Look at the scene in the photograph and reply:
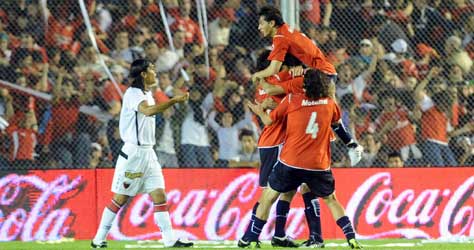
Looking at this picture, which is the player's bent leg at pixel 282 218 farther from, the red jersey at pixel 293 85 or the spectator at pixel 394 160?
the spectator at pixel 394 160

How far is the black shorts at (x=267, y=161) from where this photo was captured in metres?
12.7

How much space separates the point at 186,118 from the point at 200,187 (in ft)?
3.42

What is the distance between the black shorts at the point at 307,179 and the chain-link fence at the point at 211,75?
4.23 m

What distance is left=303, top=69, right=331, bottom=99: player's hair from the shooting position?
11.3 m

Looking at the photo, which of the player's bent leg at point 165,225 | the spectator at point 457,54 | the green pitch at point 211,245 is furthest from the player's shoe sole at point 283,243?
the spectator at point 457,54

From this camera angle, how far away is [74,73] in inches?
632

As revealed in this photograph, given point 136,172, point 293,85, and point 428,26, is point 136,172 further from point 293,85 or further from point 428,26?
point 428,26

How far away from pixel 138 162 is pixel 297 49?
2165 millimetres

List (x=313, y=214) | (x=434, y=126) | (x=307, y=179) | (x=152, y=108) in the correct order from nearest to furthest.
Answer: (x=307, y=179) → (x=152, y=108) → (x=313, y=214) → (x=434, y=126)

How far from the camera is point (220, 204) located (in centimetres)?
1562

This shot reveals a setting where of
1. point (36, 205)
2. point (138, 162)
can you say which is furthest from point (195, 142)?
point (138, 162)

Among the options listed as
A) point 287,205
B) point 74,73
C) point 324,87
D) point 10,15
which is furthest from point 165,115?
point 324,87

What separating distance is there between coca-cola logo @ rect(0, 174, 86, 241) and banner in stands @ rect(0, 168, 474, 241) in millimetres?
13

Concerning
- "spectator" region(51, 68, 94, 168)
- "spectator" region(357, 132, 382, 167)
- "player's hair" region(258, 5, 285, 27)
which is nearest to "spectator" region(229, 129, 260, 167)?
"spectator" region(357, 132, 382, 167)
